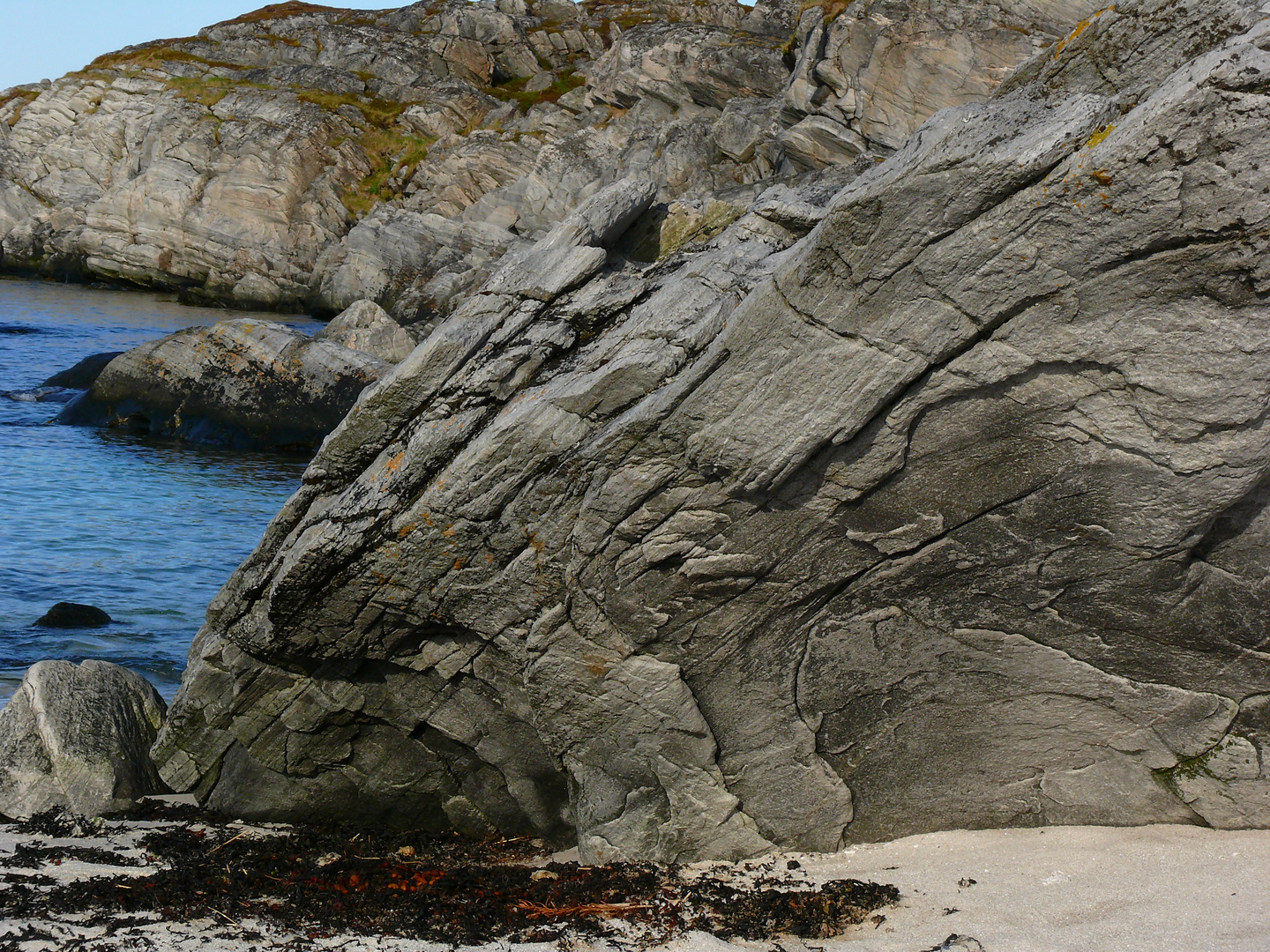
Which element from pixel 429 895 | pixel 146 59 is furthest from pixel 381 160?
pixel 429 895

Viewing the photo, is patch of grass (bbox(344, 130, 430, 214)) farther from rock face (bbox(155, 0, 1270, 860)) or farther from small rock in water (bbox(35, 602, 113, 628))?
rock face (bbox(155, 0, 1270, 860))

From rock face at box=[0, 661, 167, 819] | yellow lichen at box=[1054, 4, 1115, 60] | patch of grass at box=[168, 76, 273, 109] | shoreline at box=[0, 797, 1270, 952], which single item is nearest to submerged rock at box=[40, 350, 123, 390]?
rock face at box=[0, 661, 167, 819]

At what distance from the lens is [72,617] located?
1894cm

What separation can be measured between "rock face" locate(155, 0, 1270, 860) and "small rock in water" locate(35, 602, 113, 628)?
360 inches

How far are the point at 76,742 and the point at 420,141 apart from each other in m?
80.1

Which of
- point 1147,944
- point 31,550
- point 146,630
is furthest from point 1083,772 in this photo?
point 31,550

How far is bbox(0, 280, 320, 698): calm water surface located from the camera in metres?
18.5

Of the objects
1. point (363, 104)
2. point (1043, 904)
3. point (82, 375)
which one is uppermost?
point (363, 104)

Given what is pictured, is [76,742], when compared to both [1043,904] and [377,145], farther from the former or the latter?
[377,145]

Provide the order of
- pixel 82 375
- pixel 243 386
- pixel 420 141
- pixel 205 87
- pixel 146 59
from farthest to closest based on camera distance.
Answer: pixel 146 59 → pixel 205 87 → pixel 420 141 → pixel 82 375 → pixel 243 386

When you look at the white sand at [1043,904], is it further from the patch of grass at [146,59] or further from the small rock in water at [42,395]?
the patch of grass at [146,59]

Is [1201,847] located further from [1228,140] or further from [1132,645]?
[1228,140]

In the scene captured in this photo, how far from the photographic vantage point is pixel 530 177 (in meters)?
68.2

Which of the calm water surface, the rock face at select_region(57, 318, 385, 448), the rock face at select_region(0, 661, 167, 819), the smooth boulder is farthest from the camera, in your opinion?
the smooth boulder
